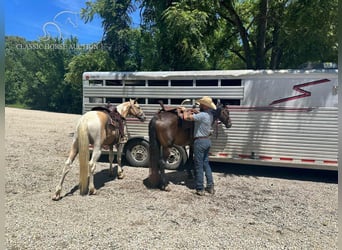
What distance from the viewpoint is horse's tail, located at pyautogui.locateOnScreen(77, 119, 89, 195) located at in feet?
16.6

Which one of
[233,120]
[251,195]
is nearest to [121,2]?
[233,120]

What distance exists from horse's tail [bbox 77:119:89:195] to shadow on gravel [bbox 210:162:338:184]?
12.6 ft

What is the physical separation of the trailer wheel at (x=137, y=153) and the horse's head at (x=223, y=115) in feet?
7.92

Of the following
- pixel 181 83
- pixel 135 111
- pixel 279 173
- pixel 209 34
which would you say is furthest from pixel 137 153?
pixel 209 34

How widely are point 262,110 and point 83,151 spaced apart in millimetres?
4448

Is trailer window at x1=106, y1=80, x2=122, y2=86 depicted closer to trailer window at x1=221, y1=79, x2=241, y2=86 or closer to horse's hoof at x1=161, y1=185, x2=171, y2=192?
trailer window at x1=221, y1=79, x2=241, y2=86

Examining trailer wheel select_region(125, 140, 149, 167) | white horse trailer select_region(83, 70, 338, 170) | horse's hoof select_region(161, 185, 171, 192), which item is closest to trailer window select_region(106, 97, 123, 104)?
white horse trailer select_region(83, 70, 338, 170)

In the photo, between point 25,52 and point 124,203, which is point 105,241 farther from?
point 25,52

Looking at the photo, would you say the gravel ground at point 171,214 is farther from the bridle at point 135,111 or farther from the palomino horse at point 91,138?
the bridle at point 135,111

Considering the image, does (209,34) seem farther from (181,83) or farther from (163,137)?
(163,137)

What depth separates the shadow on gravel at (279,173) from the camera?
22.7 ft

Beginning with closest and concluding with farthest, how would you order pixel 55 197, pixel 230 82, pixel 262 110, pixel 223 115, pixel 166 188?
pixel 55 197 < pixel 166 188 < pixel 223 115 < pixel 262 110 < pixel 230 82

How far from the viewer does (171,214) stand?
14.9 ft

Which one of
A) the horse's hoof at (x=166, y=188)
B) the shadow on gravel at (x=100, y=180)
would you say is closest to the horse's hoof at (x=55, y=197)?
the shadow on gravel at (x=100, y=180)
